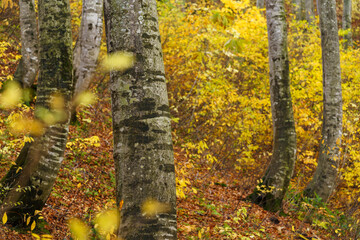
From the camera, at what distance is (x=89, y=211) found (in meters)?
4.73

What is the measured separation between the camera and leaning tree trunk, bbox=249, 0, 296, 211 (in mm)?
6977

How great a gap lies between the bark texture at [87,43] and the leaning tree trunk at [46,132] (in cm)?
331

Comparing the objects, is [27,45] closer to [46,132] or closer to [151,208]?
[46,132]

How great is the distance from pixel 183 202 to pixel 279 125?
2.75 m

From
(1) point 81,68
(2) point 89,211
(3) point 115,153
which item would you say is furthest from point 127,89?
(1) point 81,68

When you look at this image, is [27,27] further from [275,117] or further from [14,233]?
[275,117]

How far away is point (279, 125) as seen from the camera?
23.2 ft

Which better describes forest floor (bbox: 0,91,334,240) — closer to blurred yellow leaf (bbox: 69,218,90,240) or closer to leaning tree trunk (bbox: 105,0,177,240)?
blurred yellow leaf (bbox: 69,218,90,240)

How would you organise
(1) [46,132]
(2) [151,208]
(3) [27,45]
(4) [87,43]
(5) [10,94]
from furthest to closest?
1. (3) [27,45]
2. (5) [10,94]
3. (4) [87,43]
4. (1) [46,132]
5. (2) [151,208]

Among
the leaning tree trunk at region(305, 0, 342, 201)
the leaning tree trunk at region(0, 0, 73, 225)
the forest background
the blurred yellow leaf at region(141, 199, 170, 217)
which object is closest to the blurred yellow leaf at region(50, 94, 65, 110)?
the leaning tree trunk at region(0, 0, 73, 225)

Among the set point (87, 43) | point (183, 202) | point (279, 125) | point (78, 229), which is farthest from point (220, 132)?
point (78, 229)

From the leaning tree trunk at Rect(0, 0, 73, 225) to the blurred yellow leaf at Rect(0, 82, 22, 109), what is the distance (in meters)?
3.74

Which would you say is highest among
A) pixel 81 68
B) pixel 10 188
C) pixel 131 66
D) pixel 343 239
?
pixel 81 68

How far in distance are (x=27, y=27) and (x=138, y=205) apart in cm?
698
